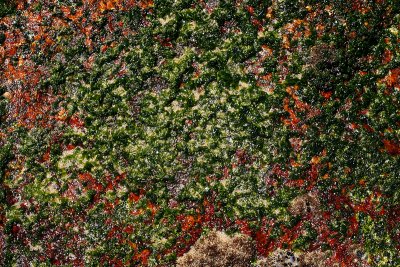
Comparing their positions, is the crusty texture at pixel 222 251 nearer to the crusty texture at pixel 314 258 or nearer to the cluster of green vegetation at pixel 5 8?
the crusty texture at pixel 314 258

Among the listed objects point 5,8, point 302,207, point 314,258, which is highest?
point 5,8

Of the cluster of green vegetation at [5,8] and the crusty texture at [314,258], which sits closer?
the crusty texture at [314,258]

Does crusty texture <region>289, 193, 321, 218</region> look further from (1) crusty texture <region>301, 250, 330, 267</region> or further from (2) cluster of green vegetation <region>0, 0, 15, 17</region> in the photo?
(2) cluster of green vegetation <region>0, 0, 15, 17</region>

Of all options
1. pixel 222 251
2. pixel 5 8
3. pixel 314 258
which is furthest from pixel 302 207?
pixel 5 8

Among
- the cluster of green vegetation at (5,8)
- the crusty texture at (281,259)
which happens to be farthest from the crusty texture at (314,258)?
the cluster of green vegetation at (5,8)

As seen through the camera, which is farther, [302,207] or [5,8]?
[5,8]

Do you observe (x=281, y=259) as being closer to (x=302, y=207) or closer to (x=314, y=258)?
(x=314, y=258)

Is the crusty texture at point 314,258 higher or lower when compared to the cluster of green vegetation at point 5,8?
lower

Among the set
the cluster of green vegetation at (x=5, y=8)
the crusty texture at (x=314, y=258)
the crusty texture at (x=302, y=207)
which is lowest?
the crusty texture at (x=314, y=258)

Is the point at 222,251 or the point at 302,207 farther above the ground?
the point at 302,207
